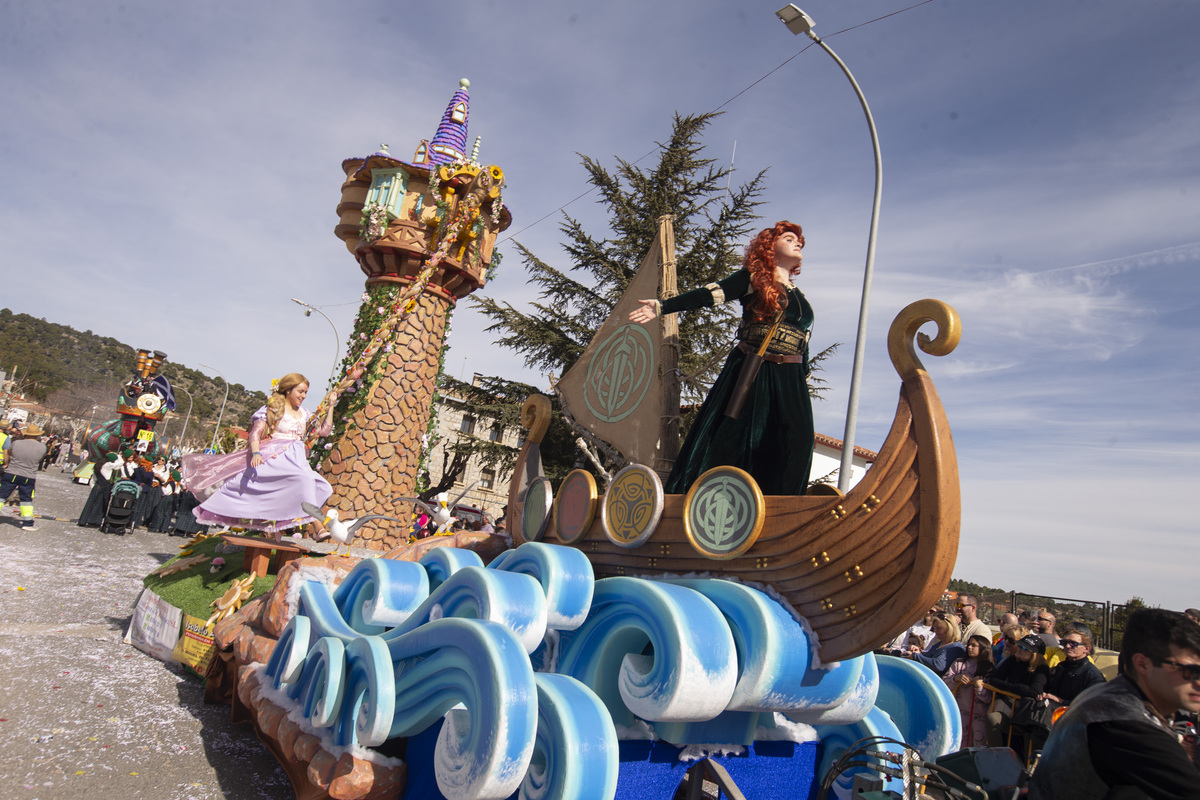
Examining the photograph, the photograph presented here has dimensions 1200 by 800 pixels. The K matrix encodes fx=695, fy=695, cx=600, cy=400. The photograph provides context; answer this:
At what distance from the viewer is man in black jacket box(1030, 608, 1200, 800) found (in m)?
1.63

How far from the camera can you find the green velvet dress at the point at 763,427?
127 inches

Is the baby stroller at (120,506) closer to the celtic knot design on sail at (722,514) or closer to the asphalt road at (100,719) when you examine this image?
the asphalt road at (100,719)

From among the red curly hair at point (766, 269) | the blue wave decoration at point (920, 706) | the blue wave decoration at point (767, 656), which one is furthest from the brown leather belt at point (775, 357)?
the blue wave decoration at point (920, 706)

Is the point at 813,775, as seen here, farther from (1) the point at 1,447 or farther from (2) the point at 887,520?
(1) the point at 1,447

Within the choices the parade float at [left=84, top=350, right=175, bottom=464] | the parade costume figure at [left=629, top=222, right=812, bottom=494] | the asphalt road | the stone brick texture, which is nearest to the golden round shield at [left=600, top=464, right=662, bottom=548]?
the parade costume figure at [left=629, top=222, right=812, bottom=494]

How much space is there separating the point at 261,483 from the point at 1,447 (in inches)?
339

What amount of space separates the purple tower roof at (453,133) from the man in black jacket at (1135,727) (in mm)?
7219

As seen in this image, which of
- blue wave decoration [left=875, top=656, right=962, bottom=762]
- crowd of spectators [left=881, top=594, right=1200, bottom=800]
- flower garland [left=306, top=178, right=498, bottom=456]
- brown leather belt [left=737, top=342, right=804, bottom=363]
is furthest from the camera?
flower garland [left=306, top=178, right=498, bottom=456]

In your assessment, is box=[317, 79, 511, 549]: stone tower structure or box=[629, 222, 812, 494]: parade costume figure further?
box=[317, 79, 511, 549]: stone tower structure

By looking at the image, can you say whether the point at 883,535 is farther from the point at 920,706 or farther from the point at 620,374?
the point at 620,374

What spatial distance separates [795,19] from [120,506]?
12.3 meters

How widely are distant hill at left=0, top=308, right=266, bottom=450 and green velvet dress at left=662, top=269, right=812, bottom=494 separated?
44842mm

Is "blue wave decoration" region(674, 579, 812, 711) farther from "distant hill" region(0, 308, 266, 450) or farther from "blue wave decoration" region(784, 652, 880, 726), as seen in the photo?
"distant hill" region(0, 308, 266, 450)

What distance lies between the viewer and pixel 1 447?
34.2 ft
